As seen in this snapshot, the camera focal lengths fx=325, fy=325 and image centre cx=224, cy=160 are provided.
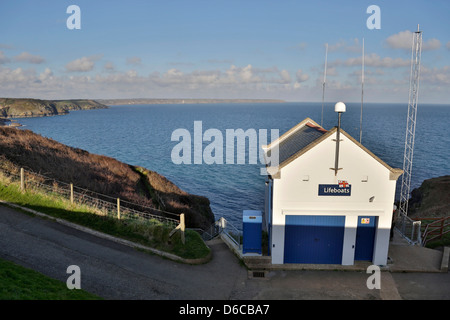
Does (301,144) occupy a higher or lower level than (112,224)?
higher

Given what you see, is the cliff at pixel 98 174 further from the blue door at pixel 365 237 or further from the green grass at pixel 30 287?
→ the blue door at pixel 365 237

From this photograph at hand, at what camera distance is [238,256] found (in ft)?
51.4

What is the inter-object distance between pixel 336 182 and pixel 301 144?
9.83 feet

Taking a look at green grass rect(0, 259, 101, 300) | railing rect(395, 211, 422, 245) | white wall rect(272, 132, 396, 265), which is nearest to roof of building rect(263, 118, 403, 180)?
white wall rect(272, 132, 396, 265)

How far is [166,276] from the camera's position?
1341cm

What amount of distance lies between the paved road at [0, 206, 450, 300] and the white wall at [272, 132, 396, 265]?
1761mm

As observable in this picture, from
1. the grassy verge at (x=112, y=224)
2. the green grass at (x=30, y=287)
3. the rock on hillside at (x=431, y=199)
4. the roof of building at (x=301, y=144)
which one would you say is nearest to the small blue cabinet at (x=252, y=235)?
the grassy verge at (x=112, y=224)

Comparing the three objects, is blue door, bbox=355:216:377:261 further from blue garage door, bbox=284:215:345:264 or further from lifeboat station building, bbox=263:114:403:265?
blue garage door, bbox=284:215:345:264

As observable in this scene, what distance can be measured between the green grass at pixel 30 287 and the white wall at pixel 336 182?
8.51m

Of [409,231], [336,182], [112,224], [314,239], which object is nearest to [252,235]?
[314,239]

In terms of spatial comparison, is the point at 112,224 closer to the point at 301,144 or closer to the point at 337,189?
the point at 301,144
